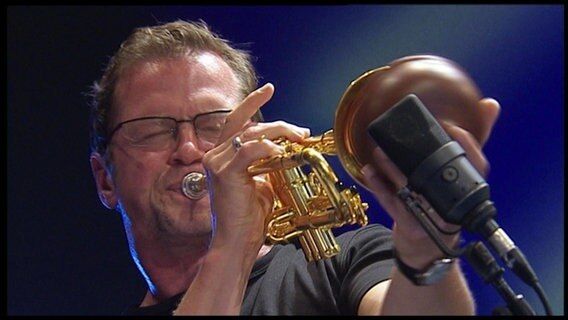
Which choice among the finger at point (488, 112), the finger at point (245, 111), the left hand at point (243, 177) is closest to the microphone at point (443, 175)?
the finger at point (488, 112)

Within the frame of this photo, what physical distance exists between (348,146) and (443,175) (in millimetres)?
254

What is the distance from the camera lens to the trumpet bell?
1051 millimetres

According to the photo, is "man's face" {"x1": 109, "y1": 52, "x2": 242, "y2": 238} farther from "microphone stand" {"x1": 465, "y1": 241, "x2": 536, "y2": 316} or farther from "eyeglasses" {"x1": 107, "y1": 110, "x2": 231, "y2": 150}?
"microphone stand" {"x1": 465, "y1": 241, "x2": 536, "y2": 316}

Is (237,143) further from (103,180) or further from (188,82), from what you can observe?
(103,180)

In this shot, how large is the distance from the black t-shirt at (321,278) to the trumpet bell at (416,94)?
484mm

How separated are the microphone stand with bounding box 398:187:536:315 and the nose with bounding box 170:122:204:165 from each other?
950mm

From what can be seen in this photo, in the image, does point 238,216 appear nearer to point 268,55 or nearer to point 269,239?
point 269,239

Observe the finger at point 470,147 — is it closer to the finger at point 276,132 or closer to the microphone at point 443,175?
the microphone at point 443,175

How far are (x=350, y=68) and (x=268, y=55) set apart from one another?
259mm

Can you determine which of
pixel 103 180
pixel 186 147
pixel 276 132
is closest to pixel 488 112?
pixel 276 132

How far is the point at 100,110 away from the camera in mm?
2164

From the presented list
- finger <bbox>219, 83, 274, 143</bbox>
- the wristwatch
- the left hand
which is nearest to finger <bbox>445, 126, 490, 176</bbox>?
the wristwatch

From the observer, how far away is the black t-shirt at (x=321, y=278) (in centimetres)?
163

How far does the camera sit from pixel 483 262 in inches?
37.5
